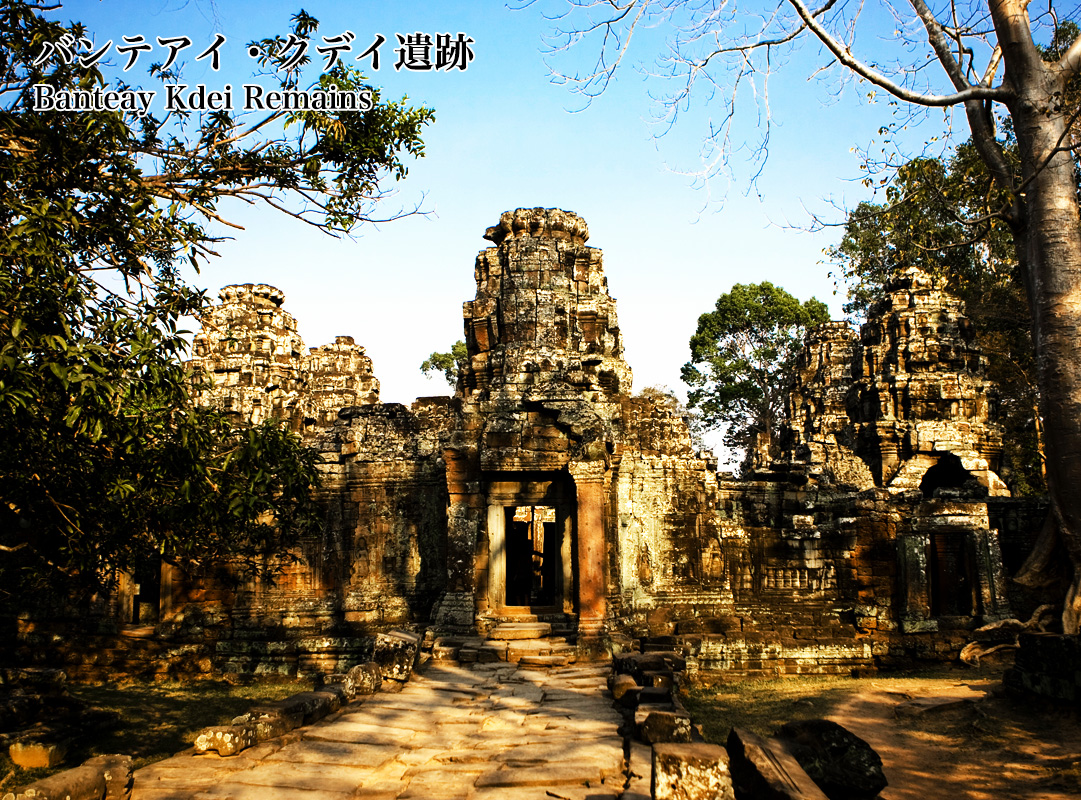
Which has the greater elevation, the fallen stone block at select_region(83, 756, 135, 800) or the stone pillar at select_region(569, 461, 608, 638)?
the stone pillar at select_region(569, 461, 608, 638)

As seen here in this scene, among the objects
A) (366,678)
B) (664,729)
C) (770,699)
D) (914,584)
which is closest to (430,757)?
(664,729)

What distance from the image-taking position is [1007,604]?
1170 cm

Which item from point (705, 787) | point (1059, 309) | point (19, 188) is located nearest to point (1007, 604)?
point (1059, 309)

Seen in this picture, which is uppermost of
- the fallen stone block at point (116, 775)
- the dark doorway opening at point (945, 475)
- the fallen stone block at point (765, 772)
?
the dark doorway opening at point (945, 475)

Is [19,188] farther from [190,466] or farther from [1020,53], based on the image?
[1020,53]

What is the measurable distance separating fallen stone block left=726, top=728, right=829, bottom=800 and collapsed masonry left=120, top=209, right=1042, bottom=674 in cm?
462

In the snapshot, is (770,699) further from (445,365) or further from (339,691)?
(445,365)

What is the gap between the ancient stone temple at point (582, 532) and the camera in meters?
10.7

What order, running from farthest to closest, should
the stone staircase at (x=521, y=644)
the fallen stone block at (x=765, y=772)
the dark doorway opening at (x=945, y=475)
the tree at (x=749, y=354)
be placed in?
the tree at (x=749, y=354) < the dark doorway opening at (x=945, y=475) < the stone staircase at (x=521, y=644) < the fallen stone block at (x=765, y=772)

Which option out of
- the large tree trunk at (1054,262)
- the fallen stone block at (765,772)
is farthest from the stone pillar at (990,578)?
the fallen stone block at (765,772)

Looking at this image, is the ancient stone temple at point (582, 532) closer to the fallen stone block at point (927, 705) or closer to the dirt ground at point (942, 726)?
the dirt ground at point (942, 726)

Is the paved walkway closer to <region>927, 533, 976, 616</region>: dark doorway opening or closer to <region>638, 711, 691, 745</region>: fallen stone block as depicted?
<region>638, 711, 691, 745</region>: fallen stone block

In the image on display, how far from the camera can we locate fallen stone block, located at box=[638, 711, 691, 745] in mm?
5738

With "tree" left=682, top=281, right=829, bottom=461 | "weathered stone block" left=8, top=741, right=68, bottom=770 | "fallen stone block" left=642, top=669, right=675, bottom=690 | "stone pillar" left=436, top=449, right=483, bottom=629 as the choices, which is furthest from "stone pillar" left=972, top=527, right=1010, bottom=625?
"tree" left=682, top=281, right=829, bottom=461
